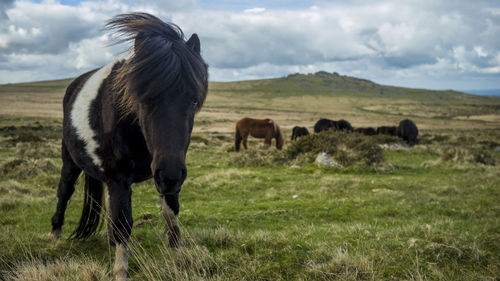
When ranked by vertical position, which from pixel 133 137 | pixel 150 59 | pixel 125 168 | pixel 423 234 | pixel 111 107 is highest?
pixel 150 59

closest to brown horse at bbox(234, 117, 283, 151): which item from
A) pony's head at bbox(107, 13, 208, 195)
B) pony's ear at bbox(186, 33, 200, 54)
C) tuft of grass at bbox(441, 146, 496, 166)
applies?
tuft of grass at bbox(441, 146, 496, 166)

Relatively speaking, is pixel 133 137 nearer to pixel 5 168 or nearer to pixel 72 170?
pixel 72 170

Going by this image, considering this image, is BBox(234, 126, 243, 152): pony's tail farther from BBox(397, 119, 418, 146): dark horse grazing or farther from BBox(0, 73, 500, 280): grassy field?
BBox(397, 119, 418, 146): dark horse grazing

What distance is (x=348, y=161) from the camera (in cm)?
1352

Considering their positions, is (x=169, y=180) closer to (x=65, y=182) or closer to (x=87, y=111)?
(x=87, y=111)

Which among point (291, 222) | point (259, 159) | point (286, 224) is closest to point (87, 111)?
point (286, 224)

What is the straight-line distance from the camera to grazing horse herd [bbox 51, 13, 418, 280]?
267 centimetres

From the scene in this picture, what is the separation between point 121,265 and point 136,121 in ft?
4.56

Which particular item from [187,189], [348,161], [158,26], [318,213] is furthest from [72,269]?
[348,161]

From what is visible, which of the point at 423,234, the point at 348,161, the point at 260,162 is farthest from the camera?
the point at 260,162

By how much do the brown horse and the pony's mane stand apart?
663 inches

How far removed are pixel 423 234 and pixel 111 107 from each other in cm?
423

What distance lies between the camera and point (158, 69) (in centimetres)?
278

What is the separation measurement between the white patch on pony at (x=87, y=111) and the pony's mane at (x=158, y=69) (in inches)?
21.8
